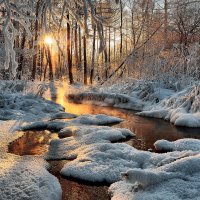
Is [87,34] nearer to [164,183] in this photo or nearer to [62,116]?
[164,183]

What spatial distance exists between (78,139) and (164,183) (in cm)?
325

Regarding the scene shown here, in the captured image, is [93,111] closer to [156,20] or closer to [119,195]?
[119,195]

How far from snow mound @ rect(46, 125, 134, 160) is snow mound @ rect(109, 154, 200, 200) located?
2.05 metres

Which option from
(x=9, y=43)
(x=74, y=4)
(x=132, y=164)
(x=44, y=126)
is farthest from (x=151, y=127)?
(x=9, y=43)

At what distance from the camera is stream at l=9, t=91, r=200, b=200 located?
192 inches

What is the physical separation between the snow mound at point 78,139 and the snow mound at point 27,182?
82 centimetres

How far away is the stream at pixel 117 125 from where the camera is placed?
16.0 ft

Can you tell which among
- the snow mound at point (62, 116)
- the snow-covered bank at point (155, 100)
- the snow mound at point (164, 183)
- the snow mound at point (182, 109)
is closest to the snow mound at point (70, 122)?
the snow mound at point (62, 116)

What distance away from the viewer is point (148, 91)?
14492 mm

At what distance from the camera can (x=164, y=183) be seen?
4.39m

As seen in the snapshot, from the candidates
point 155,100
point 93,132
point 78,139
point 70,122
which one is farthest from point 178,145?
point 155,100

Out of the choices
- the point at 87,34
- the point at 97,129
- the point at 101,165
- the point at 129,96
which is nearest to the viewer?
the point at 87,34

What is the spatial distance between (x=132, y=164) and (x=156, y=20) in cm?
2160

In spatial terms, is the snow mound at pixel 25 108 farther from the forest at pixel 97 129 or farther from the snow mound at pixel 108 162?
the snow mound at pixel 108 162
